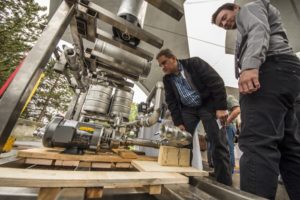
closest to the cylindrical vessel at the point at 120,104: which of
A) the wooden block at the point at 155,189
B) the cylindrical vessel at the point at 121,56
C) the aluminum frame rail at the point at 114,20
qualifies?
the cylindrical vessel at the point at 121,56

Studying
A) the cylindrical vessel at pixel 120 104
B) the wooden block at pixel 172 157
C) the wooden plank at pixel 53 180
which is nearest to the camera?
the wooden plank at pixel 53 180

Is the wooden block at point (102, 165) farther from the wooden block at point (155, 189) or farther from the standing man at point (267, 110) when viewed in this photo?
the standing man at point (267, 110)

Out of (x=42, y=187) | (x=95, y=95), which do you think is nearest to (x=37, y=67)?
(x=42, y=187)

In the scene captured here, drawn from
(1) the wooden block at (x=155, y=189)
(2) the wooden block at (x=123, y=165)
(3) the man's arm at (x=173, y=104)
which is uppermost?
(3) the man's arm at (x=173, y=104)

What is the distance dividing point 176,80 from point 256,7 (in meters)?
0.97

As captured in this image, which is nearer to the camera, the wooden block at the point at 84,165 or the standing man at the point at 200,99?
the wooden block at the point at 84,165

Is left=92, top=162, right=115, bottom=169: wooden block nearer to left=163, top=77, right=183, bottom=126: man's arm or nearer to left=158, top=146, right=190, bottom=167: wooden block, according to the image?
left=158, top=146, right=190, bottom=167: wooden block

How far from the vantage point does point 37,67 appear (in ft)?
2.63

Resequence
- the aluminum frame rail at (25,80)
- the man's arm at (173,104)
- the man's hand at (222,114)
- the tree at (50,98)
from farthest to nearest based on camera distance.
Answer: the tree at (50,98), the man's arm at (173,104), the man's hand at (222,114), the aluminum frame rail at (25,80)

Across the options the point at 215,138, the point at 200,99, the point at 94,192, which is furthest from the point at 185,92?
the point at 94,192

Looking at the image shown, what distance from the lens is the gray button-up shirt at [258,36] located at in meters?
0.83

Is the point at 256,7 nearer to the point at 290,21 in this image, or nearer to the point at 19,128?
the point at 290,21

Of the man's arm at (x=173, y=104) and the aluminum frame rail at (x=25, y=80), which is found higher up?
the man's arm at (x=173, y=104)

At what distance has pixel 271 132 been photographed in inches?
29.6
